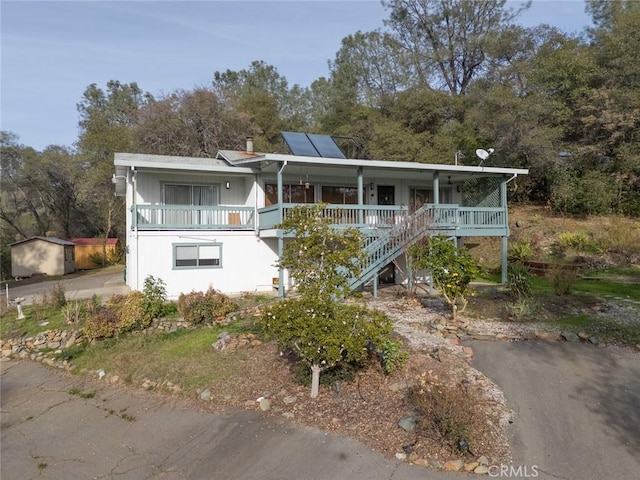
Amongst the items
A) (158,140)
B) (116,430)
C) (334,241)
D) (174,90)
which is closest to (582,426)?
(334,241)

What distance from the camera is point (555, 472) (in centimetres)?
483

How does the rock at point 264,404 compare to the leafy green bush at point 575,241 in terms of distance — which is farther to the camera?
the leafy green bush at point 575,241

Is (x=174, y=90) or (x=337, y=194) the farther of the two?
(x=174, y=90)

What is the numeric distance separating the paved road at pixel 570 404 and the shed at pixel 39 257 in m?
26.3

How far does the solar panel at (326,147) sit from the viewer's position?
17556 mm

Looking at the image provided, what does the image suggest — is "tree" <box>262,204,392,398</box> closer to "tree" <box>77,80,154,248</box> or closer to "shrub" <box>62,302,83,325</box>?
"shrub" <box>62,302,83,325</box>

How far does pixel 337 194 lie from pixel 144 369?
37.2 ft

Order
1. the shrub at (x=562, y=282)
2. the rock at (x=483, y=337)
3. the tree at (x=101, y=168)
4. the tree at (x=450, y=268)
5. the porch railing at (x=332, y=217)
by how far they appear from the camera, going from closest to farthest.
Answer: the rock at (x=483, y=337), the tree at (x=450, y=268), the shrub at (x=562, y=282), the porch railing at (x=332, y=217), the tree at (x=101, y=168)

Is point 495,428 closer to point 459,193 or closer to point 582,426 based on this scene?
point 582,426

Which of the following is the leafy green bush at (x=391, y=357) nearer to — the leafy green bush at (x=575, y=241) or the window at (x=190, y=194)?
the window at (x=190, y=194)

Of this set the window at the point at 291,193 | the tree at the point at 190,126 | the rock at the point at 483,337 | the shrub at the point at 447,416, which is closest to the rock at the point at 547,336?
the rock at the point at 483,337

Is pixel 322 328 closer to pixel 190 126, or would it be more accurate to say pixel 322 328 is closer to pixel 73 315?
pixel 73 315
